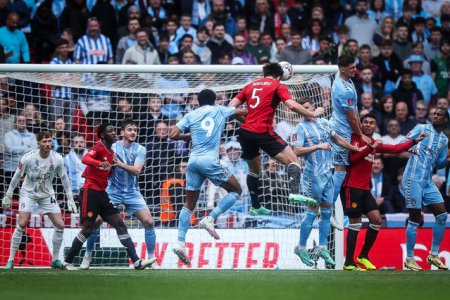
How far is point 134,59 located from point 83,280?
942 centimetres

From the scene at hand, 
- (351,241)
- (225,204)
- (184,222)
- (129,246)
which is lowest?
(129,246)

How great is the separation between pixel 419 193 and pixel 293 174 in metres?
2.49

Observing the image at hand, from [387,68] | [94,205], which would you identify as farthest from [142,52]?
[94,205]

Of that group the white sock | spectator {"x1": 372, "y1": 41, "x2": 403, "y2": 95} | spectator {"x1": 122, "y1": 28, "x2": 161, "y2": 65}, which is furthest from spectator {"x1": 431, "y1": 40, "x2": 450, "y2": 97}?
the white sock

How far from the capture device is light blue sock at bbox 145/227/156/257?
17109 mm

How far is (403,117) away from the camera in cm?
2205

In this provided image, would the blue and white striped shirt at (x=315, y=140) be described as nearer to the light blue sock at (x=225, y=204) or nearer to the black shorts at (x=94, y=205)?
the light blue sock at (x=225, y=204)

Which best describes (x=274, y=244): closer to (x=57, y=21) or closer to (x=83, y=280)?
(x=83, y=280)

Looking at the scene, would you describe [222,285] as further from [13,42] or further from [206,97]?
[13,42]

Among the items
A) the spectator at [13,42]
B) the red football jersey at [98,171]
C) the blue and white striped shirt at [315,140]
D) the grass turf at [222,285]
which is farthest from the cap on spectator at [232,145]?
the spectator at [13,42]

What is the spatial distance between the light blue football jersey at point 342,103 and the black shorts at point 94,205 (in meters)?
3.75

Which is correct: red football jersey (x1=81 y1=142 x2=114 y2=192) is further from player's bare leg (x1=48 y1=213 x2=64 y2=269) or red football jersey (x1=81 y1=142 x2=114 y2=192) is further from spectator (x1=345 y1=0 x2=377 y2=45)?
spectator (x1=345 y1=0 x2=377 y2=45)

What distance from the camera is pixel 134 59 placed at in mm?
22125

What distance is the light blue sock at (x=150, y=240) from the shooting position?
56.1 feet
